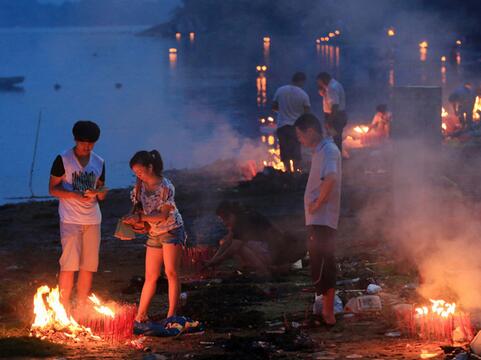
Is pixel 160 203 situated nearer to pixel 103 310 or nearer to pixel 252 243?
pixel 103 310

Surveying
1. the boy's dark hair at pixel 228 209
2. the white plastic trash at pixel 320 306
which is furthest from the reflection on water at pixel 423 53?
the white plastic trash at pixel 320 306

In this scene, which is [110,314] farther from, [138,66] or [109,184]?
[138,66]

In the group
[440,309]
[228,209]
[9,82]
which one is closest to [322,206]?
[440,309]

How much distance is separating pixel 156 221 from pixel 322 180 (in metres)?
1.31

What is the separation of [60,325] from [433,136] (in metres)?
5.54

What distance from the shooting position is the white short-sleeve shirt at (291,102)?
16.6 metres

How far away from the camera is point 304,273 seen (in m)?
10.9

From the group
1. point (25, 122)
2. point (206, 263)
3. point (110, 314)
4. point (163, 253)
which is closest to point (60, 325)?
point (110, 314)

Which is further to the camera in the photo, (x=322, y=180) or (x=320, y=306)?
(x=320, y=306)

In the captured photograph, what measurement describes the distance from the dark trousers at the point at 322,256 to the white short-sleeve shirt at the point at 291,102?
8.42 meters

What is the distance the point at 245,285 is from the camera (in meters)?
10.1

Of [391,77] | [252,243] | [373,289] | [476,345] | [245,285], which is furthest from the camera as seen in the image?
[391,77]

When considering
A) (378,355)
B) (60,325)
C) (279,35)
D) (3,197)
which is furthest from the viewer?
(279,35)

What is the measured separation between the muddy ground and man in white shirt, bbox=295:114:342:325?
328 mm
